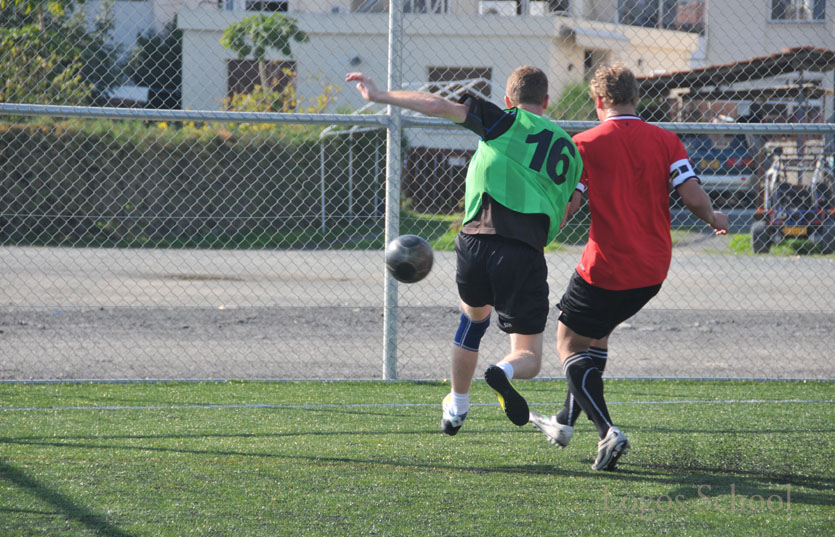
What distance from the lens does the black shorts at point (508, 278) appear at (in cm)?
383

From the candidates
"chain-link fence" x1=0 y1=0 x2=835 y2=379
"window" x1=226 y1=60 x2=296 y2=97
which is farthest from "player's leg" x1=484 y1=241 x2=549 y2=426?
"window" x1=226 y1=60 x2=296 y2=97

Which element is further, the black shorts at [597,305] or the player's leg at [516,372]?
the black shorts at [597,305]

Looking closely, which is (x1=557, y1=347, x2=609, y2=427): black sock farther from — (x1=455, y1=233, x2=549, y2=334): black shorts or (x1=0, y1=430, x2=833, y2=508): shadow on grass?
(x1=455, y1=233, x2=549, y2=334): black shorts

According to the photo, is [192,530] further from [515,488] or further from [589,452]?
[589,452]

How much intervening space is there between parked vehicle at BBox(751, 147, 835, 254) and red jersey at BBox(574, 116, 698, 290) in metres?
11.5

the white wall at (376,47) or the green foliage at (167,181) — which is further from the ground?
the white wall at (376,47)

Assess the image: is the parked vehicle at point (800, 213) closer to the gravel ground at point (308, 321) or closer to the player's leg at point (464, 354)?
the gravel ground at point (308, 321)

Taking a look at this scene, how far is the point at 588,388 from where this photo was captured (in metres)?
3.87

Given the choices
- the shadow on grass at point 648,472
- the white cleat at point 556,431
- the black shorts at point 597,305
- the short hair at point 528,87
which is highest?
the short hair at point 528,87

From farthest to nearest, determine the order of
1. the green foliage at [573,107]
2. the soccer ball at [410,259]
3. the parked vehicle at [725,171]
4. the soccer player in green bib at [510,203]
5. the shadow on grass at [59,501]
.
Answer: the parked vehicle at [725,171]
the green foliage at [573,107]
the soccer ball at [410,259]
the soccer player in green bib at [510,203]
the shadow on grass at [59,501]

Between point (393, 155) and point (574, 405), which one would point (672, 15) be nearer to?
point (393, 155)

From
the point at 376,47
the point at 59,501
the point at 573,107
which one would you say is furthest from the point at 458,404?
the point at 376,47

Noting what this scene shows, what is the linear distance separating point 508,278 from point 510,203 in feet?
1.15

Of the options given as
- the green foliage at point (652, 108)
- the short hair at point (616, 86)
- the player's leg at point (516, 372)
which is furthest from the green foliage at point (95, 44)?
the green foliage at point (652, 108)
